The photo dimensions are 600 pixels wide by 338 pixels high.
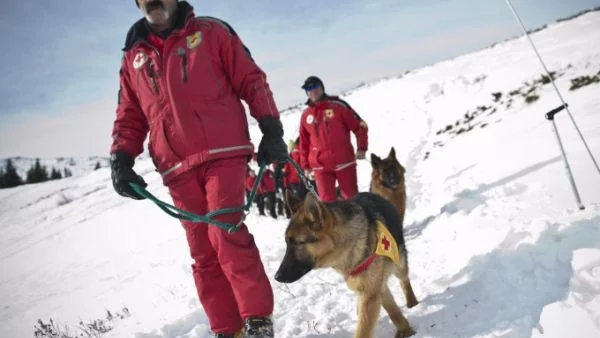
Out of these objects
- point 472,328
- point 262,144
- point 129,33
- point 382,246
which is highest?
point 129,33

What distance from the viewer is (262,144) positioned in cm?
288

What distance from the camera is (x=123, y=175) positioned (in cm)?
279

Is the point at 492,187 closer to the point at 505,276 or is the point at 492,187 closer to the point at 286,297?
the point at 505,276

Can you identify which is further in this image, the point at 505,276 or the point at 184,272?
the point at 184,272

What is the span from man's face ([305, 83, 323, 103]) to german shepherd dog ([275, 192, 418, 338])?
11.5 ft

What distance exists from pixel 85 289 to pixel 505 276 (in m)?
8.29

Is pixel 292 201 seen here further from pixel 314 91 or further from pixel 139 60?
pixel 314 91

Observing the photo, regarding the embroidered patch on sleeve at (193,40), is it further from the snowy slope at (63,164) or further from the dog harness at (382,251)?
the snowy slope at (63,164)

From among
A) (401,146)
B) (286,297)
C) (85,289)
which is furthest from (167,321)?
(401,146)

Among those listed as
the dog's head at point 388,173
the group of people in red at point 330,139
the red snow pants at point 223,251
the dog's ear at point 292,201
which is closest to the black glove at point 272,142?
the red snow pants at point 223,251

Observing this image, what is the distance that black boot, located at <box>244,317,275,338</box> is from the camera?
2.48 meters

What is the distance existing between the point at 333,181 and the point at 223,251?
4.05 m

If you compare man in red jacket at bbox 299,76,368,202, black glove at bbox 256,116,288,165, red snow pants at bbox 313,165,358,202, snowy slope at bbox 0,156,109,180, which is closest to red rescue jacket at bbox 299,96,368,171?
man in red jacket at bbox 299,76,368,202

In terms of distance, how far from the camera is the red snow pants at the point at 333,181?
6379 mm
